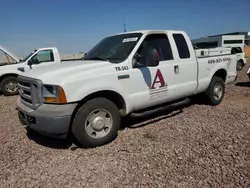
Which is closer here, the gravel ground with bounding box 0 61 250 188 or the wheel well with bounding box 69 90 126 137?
the gravel ground with bounding box 0 61 250 188

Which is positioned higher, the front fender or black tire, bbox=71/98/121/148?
the front fender

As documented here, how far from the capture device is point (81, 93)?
3441 mm

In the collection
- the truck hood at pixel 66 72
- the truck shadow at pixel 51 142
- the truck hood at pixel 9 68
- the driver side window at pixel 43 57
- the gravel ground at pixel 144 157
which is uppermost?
the driver side window at pixel 43 57

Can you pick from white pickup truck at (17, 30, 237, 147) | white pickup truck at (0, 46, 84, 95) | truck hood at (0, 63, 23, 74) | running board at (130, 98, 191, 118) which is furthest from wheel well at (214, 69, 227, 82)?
truck hood at (0, 63, 23, 74)

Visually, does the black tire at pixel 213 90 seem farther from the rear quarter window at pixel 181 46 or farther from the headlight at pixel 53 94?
the headlight at pixel 53 94

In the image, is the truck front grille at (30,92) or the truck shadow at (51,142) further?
the truck shadow at (51,142)

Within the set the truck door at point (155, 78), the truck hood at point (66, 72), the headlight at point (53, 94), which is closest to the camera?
the headlight at point (53, 94)

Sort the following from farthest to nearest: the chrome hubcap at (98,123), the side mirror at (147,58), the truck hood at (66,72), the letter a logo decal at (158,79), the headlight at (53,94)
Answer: the letter a logo decal at (158,79) → the side mirror at (147,58) → the chrome hubcap at (98,123) → the truck hood at (66,72) → the headlight at (53,94)

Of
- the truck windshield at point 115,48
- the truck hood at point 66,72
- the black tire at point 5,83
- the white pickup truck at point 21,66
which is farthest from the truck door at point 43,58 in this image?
the truck hood at point 66,72

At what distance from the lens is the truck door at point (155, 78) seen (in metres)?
4.13

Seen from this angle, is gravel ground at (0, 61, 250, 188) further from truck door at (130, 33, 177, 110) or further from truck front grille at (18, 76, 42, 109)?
truck front grille at (18, 76, 42, 109)

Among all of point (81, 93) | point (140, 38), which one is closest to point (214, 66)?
point (140, 38)

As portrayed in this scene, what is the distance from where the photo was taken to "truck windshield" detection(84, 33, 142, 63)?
13.8 feet

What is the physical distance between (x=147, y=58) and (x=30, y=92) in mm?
2033
